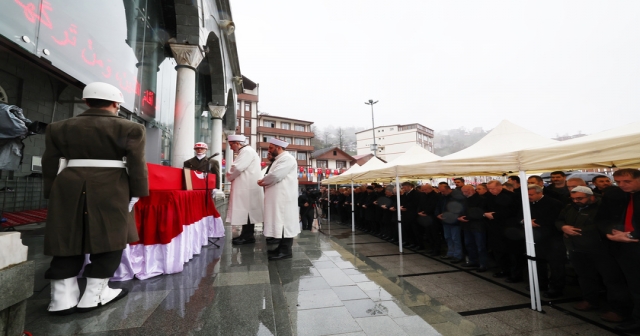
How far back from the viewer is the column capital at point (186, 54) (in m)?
6.88

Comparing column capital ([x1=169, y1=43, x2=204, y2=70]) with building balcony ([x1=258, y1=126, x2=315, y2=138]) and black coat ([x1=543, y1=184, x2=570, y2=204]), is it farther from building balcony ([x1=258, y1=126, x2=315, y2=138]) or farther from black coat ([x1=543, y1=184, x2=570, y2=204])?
building balcony ([x1=258, y1=126, x2=315, y2=138])

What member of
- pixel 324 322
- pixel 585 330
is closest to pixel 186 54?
pixel 324 322

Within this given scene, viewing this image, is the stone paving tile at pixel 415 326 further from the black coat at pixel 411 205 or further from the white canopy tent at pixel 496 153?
the black coat at pixel 411 205

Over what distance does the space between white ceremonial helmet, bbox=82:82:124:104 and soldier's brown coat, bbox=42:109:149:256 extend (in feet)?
0.45

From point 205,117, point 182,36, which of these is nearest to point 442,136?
point 205,117

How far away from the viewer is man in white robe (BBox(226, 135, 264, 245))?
16.3ft

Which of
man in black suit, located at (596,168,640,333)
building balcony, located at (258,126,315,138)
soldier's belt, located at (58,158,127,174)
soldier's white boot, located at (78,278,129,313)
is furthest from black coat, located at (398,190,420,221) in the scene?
building balcony, located at (258,126,315,138)

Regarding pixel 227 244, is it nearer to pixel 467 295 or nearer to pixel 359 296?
pixel 359 296

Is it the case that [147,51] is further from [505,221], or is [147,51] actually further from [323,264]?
[505,221]

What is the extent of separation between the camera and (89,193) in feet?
7.57

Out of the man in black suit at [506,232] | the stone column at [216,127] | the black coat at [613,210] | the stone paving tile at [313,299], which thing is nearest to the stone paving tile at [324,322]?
the stone paving tile at [313,299]

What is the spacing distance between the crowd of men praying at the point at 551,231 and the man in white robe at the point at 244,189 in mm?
4332

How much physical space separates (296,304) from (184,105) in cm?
607

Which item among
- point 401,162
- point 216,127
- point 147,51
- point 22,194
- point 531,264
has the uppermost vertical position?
point 147,51
